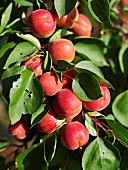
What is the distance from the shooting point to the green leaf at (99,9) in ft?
2.70

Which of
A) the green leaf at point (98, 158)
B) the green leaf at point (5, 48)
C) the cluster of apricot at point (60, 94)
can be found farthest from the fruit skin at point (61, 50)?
the green leaf at point (98, 158)

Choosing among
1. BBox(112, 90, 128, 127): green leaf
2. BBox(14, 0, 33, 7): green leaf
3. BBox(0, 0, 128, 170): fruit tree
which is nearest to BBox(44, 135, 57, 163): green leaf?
A: BBox(0, 0, 128, 170): fruit tree

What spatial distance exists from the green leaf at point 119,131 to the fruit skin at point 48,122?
14cm

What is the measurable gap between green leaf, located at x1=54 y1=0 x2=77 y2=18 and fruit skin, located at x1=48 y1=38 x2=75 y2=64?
0.07 metres

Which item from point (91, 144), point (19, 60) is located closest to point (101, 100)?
point (91, 144)

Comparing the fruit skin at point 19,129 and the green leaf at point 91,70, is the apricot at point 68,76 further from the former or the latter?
the fruit skin at point 19,129

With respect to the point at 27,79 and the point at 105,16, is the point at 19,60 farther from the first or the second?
the point at 105,16

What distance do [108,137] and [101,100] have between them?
0.35 feet

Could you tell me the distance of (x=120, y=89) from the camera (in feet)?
3.65

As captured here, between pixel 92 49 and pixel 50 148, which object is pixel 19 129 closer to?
pixel 50 148

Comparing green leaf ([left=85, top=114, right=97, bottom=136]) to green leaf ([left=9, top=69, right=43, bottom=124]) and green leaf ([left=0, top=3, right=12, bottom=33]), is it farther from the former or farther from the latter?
green leaf ([left=0, top=3, right=12, bottom=33])

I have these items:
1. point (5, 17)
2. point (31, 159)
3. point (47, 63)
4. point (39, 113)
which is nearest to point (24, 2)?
point (5, 17)

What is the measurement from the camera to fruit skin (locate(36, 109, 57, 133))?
86cm

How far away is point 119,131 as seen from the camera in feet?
2.99
